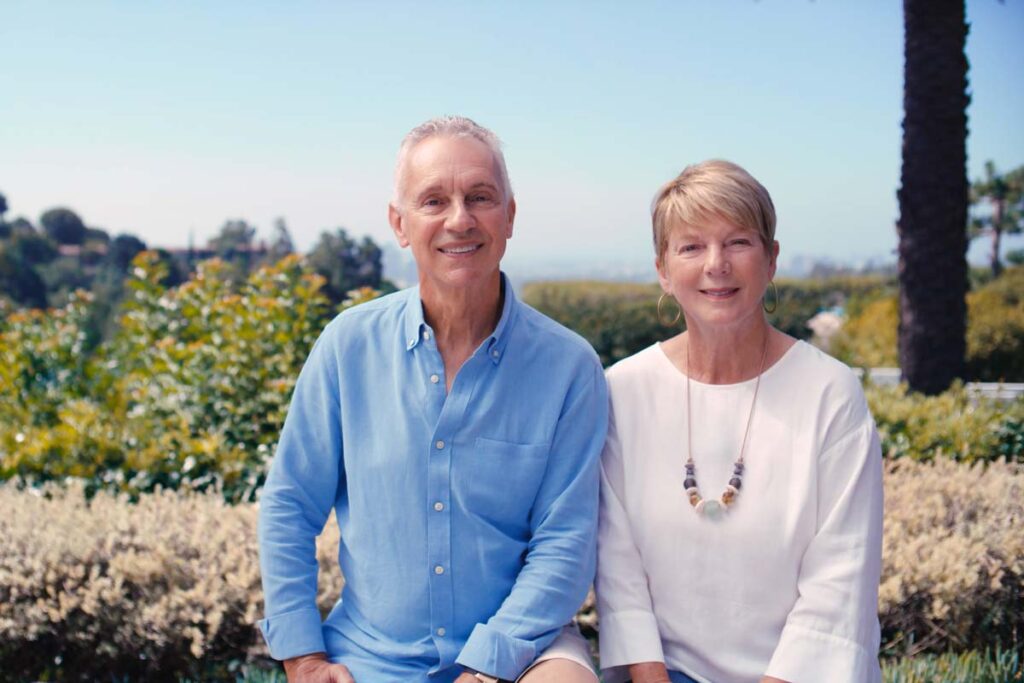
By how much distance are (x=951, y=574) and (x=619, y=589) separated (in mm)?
1487

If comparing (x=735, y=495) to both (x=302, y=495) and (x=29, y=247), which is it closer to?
(x=302, y=495)

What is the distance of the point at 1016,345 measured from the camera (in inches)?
348

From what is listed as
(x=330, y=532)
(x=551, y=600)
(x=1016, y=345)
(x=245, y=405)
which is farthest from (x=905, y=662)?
(x=1016, y=345)

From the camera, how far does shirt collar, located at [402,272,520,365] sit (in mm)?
2082

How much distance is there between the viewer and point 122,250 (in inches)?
490

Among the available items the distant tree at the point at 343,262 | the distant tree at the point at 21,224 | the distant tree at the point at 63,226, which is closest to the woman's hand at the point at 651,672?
the distant tree at the point at 343,262

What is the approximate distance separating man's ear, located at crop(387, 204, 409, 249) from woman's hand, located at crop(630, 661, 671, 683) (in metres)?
1.14

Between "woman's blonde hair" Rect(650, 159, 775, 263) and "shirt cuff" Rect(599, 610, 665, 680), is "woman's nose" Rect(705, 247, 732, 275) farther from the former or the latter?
"shirt cuff" Rect(599, 610, 665, 680)

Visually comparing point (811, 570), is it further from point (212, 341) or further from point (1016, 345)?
point (1016, 345)

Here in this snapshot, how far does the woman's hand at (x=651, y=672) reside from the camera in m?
1.96

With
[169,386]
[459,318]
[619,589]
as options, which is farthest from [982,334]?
[459,318]

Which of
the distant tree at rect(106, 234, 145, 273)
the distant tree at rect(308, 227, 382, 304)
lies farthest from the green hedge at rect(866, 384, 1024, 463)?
the distant tree at rect(106, 234, 145, 273)

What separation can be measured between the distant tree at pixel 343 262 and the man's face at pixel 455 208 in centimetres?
496

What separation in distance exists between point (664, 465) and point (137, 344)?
4185mm
